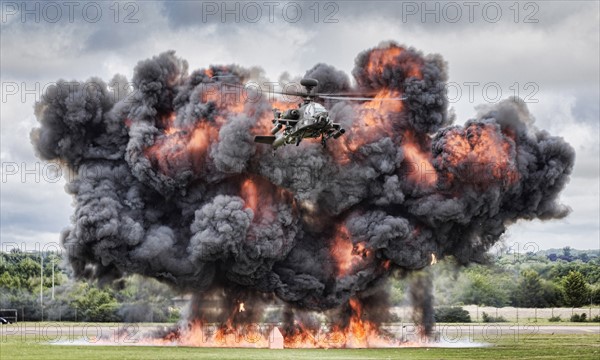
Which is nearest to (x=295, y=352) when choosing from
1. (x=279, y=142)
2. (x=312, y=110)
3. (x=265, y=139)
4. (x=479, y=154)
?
(x=279, y=142)

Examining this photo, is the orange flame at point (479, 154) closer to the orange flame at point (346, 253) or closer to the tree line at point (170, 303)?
the orange flame at point (346, 253)

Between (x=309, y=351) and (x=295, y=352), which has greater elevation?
(x=295, y=352)

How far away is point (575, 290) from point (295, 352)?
61.2 m

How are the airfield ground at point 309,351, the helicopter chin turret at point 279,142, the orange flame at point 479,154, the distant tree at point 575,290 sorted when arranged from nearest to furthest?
the airfield ground at point 309,351, the helicopter chin turret at point 279,142, the orange flame at point 479,154, the distant tree at point 575,290

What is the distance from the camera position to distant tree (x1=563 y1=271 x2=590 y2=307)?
10669 cm

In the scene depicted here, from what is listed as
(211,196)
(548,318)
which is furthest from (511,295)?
(211,196)

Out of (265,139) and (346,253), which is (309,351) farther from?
(265,139)

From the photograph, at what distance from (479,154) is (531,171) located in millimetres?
5878

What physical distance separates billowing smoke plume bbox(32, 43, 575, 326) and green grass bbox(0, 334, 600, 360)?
7657 millimetres

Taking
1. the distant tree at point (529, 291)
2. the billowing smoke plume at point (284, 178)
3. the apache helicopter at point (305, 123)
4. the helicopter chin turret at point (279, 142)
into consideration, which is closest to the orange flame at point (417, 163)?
the billowing smoke plume at point (284, 178)

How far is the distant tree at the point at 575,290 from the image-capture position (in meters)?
107

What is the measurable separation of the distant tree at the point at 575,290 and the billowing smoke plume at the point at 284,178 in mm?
41158

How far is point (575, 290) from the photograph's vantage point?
107m

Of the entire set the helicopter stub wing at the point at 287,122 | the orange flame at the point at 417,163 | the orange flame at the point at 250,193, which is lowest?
the orange flame at the point at 250,193
